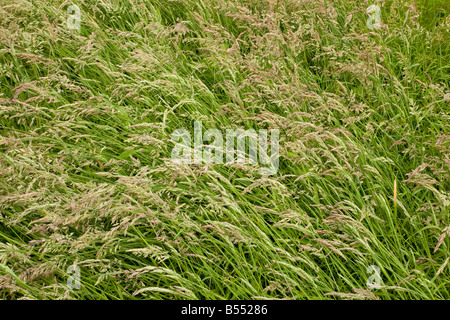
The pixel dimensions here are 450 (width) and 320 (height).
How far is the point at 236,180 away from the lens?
2.20m

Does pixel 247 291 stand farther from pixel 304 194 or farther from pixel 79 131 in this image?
pixel 79 131

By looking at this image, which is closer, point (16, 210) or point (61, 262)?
point (61, 262)

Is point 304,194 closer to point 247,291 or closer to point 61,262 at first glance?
point 247,291

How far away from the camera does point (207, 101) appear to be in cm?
259

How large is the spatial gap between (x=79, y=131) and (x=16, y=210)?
2.15 feet

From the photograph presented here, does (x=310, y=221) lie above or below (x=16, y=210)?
below

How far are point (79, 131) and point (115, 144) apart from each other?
0.38 m

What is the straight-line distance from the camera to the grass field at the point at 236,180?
1.78m

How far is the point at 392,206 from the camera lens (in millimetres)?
2094

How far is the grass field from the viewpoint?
178 cm
